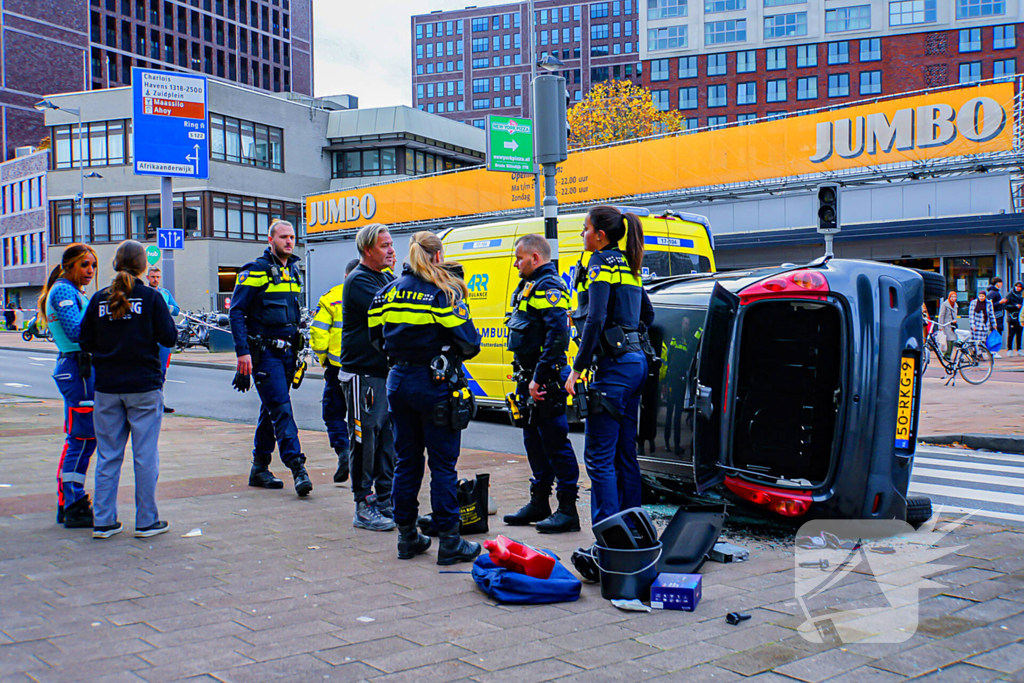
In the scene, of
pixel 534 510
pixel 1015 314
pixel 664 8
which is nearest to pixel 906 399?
pixel 534 510

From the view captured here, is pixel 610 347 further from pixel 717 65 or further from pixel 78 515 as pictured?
pixel 717 65

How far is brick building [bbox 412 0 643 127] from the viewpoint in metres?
121

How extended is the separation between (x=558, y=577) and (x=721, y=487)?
1.68 meters

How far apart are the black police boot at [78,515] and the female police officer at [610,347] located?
10.8 feet

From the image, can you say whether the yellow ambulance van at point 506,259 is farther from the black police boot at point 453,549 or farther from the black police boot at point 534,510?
the black police boot at point 453,549

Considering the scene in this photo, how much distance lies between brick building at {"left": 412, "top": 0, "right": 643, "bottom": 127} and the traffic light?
111 meters

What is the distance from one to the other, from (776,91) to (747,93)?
232 centimetres

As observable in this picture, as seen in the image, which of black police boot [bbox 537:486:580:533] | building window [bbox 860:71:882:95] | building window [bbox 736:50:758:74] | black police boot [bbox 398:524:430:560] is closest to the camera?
black police boot [bbox 398:524:430:560]

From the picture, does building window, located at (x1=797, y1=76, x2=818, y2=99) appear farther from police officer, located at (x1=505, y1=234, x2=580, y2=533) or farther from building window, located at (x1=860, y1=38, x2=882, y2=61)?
police officer, located at (x1=505, y1=234, x2=580, y2=533)

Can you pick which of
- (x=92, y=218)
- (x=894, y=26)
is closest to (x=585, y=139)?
(x=92, y=218)

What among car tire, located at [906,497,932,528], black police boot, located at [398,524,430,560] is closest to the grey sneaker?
black police boot, located at [398,524,430,560]

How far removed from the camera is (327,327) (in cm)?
756

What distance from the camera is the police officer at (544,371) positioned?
5.68 m

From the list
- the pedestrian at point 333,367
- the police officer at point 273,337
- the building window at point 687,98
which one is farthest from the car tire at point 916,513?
the building window at point 687,98
